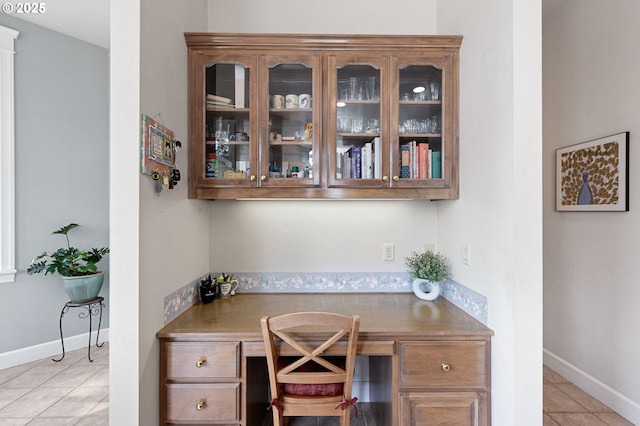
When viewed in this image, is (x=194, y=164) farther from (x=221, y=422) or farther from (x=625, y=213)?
(x=625, y=213)

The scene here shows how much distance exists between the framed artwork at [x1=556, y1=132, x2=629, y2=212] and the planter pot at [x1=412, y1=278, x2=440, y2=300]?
139 centimetres

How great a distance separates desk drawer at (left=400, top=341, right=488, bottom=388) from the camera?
1341 millimetres

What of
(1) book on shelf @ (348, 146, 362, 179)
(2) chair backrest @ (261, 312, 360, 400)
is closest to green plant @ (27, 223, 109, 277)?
(2) chair backrest @ (261, 312, 360, 400)

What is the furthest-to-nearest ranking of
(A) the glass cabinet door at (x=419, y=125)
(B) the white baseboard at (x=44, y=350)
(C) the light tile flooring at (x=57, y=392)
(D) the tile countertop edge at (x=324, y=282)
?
(B) the white baseboard at (x=44, y=350)
(D) the tile countertop edge at (x=324, y=282)
(C) the light tile flooring at (x=57, y=392)
(A) the glass cabinet door at (x=419, y=125)

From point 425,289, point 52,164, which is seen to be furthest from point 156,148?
point 52,164

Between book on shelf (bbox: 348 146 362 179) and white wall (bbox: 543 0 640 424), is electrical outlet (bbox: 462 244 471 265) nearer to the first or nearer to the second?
book on shelf (bbox: 348 146 362 179)

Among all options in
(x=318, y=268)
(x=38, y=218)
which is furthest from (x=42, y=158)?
(x=318, y=268)

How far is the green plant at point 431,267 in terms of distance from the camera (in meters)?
1.79

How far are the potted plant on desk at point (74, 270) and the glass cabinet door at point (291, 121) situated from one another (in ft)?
6.65

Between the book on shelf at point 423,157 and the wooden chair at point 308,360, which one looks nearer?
the wooden chair at point 308,360

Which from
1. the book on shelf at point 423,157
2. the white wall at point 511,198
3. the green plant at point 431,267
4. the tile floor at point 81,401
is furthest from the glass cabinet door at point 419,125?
the tile floor at point 81,401

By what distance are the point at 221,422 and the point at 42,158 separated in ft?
9.57

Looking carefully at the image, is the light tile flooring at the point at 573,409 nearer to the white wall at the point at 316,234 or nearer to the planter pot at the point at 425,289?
the planter pot at the point at 425,289

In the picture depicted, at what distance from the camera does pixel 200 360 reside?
1319 mm
